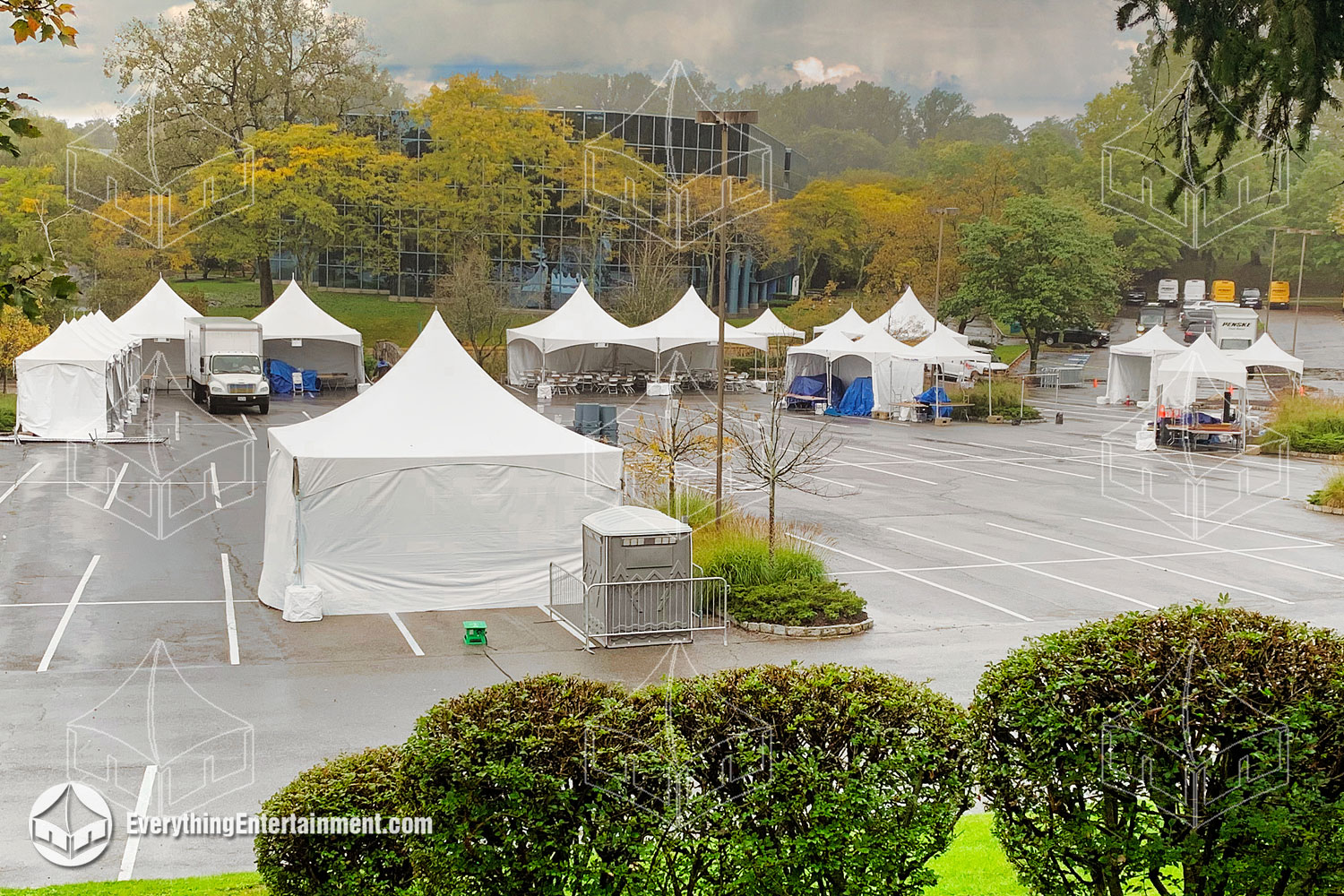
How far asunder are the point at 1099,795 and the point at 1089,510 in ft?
74.0

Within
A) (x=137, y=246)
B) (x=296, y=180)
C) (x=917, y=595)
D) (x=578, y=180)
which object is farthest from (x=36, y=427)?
Answer: (x=578, y=180)

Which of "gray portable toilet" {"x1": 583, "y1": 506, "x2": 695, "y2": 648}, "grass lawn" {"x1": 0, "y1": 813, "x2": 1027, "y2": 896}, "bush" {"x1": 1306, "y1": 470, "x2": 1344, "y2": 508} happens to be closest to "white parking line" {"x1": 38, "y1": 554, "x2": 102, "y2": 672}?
"gray portable toilet" {"x1": 583, "y1": 506, "x2": 695, "y2": 648}

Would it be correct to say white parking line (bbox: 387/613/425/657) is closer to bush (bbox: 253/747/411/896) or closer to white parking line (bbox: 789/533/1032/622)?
white parking line (bbox: 789/533/1032/622)

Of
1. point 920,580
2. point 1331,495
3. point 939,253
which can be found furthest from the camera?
point 939,253

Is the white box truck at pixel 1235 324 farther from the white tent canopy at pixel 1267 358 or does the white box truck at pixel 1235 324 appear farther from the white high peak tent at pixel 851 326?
the white high peak tent at pixel 851 326

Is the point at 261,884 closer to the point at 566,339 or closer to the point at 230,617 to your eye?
the point at 230,617

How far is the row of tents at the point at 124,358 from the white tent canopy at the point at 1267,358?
35041 mm

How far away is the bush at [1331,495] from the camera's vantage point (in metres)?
28.2

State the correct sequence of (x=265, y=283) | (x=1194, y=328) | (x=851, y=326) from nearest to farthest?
(x=851, y=326), (x=1194, y=328), (x=265, y=283)

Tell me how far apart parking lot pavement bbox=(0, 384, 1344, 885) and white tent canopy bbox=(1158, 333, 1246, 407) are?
17.1 ft

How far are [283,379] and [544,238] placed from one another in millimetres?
32714

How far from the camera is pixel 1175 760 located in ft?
20.2

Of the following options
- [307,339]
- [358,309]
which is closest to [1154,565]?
[307,339]

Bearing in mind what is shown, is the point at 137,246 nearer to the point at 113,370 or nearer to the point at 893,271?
the point at 113,370
